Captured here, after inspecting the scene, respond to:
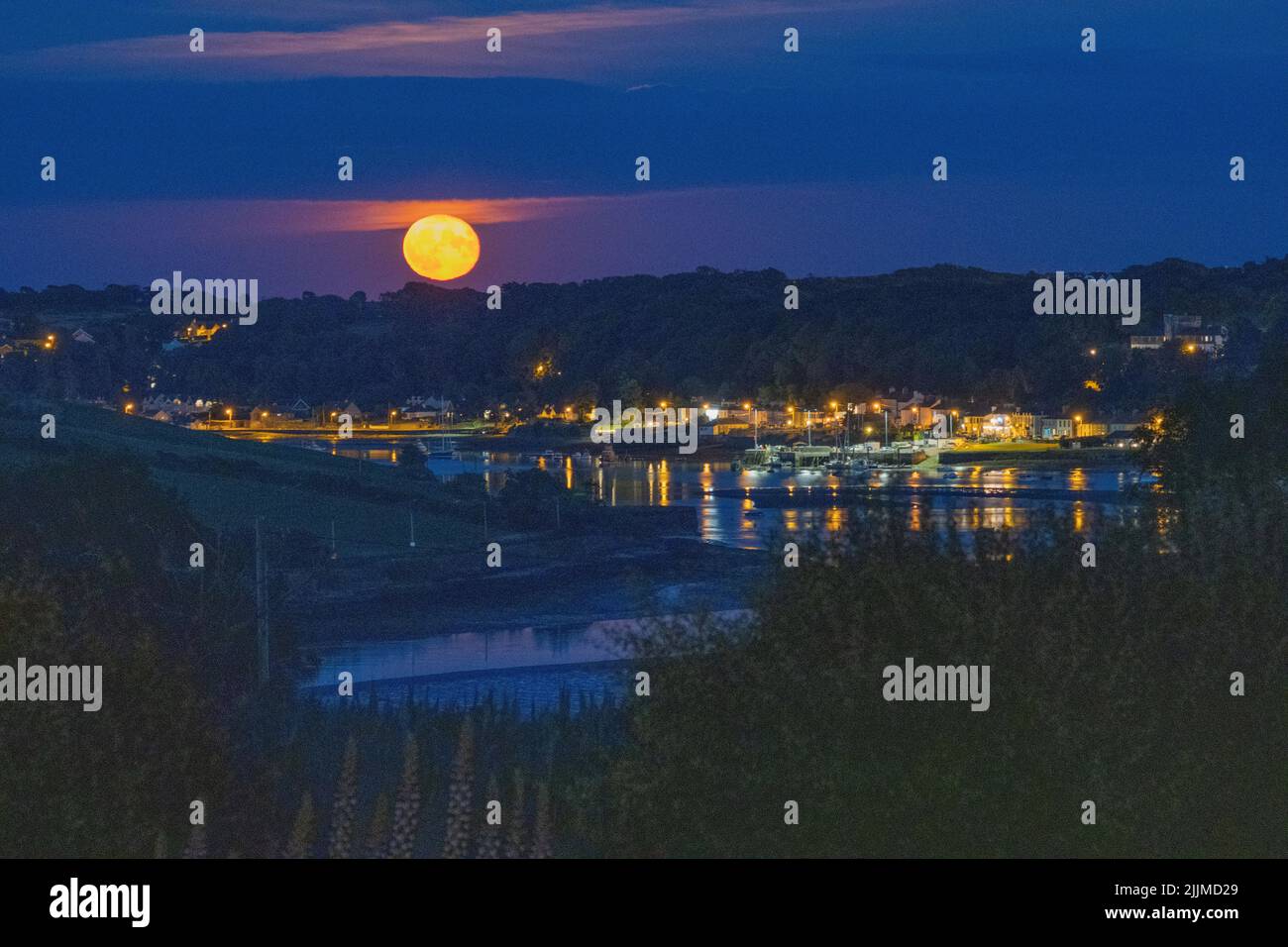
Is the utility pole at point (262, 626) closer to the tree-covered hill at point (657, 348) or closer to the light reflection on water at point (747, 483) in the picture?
the light reflection on water at point (747, 483)

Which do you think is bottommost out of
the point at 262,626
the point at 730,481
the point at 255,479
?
the point at 730,481

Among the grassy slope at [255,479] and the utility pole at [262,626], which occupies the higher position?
the grassy slope at [255,479]

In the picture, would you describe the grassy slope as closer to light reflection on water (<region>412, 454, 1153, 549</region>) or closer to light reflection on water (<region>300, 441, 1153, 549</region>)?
light reflection on water (<region>300, 441, 1153, 549</region>)

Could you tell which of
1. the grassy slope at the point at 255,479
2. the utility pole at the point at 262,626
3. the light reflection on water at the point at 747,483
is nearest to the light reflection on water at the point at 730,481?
the light reflection on water at the point at 747,483

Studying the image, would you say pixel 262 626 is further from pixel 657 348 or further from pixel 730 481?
pixel 657 348

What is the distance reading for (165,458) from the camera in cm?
4625

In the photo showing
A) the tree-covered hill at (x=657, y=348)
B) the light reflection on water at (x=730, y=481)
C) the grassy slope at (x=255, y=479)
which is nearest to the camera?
the grassy slope at (x=255, y=479)

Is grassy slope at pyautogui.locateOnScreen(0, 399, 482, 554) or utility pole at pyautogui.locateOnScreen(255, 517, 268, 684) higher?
grassy slope at pyautogui.locateOnScreen(0, 399, 482, 554)

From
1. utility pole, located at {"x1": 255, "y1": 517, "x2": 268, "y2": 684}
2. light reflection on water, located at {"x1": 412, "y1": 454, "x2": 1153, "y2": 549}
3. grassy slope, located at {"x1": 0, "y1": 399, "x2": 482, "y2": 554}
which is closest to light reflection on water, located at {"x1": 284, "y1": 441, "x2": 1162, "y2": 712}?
light reflection on water, located at {"x1": 412, "y1": 454, "x2": 1153, "y2": 549}

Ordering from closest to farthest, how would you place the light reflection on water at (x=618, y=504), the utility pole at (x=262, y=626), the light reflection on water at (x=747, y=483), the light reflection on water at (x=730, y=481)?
the utility pole at (x=262, y=626) → the light reflection on water at (x=618, y=504) → the light reflection on water at (x=747, y=483) → the light reflection on water at (x=730, y=481)

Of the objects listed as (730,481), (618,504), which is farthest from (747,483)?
(618,504)
